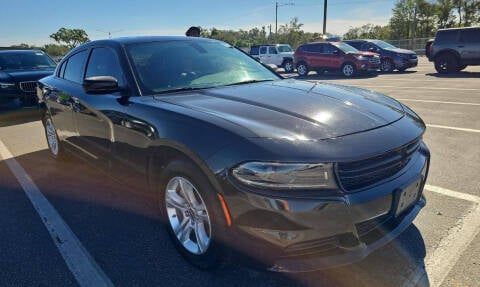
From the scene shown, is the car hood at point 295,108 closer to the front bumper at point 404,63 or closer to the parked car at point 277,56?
the front bumper at point 404,63

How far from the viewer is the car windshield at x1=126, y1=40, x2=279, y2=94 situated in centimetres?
317

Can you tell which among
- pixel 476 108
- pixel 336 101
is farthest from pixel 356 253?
pixel 476 108

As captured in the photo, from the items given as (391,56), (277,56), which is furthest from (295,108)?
(277,56)

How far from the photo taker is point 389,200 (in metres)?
2.17

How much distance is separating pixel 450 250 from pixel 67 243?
9.57 feet

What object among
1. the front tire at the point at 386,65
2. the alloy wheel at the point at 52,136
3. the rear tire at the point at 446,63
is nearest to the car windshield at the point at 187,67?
the alloy wheel at the point at 52,136

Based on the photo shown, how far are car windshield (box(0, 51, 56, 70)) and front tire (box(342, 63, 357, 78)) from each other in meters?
11.9

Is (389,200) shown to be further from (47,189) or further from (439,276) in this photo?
(47,189)

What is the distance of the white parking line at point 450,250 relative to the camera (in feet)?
7.91

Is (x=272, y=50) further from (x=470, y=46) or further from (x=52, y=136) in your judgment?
(x=52, y=136)

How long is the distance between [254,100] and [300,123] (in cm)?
58

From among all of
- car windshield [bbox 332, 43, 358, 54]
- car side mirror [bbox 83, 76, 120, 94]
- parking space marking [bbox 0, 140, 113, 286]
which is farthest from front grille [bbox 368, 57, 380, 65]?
car side mirror [bbox 83, 76, 120, 94]

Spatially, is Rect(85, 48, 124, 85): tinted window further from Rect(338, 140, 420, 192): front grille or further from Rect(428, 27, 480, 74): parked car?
Rect(428, 27, 480, 74): parked car

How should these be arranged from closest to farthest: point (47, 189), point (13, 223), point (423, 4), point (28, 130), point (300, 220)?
point (300, 220), point (13, 223), point (47, 189), point (28, 130), point (423, 4)
